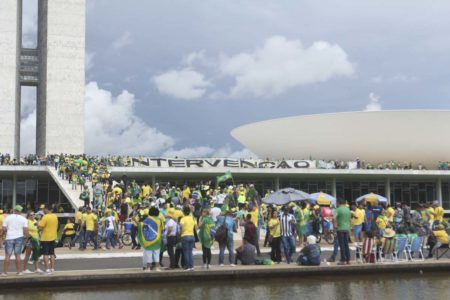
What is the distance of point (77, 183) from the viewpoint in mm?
28438

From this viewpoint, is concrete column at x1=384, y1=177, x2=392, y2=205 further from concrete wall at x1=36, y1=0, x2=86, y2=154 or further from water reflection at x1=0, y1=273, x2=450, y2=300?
water reflection at x1=0, y1=273, x2=450, y2=300

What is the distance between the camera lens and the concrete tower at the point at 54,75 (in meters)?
54.0

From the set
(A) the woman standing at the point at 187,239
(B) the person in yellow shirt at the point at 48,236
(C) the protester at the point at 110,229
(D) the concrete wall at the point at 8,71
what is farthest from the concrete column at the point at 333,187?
(B) the person in yellow shirt at the point at 48,236

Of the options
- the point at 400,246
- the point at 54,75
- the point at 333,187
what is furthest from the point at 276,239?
the point at 54,75

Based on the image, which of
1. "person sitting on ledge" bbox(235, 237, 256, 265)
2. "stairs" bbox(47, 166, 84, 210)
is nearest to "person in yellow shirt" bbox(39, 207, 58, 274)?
"person sitting on ledge" bbox(235, 237, 256, 265)

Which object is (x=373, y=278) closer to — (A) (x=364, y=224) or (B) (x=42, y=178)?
(A) (x=364, y=224)

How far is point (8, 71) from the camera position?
54094 millimetres

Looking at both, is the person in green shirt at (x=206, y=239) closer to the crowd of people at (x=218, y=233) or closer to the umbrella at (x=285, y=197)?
the crowd of people at (x=218, y=233)

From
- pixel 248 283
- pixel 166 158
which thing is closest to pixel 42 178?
pixel 166 158

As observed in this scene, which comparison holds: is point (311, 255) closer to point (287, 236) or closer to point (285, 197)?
point (287, 236)

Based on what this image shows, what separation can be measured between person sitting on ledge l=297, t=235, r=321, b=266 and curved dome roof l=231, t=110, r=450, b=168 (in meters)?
37.3

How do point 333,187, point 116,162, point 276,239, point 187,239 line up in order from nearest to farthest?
1. point 187,239
2. point 276,239
3. point 116,162
4. point 333,187

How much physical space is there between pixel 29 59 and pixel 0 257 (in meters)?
48.1

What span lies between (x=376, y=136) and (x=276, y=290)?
40.4m
